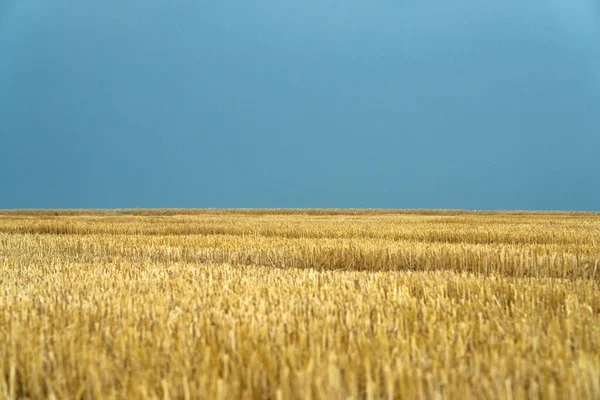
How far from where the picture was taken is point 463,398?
2191 millimetres

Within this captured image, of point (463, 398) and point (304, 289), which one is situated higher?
point (304, 289)

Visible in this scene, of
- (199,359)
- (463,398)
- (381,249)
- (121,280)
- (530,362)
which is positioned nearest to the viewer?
(463,398)

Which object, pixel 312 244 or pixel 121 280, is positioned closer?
pixel 121 280

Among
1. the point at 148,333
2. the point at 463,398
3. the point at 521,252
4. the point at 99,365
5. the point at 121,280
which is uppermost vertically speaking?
the point at 521,252

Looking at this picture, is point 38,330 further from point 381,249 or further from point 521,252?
point 521,252

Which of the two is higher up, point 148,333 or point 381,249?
point 381,249

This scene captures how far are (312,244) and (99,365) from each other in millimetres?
7011

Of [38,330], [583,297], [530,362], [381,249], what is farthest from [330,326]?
[381,249]

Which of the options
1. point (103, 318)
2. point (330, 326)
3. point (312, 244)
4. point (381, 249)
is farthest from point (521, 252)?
point (103, 318)

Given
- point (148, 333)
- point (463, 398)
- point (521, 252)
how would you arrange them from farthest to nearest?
point (521, 252) → point (148, 333) → point (463, 398)

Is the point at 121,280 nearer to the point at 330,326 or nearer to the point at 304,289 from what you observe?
the point at 304,289

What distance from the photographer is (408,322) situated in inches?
142

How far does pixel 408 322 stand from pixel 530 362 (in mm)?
1074

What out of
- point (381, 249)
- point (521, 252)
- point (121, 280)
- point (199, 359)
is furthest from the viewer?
point (381, 249)
